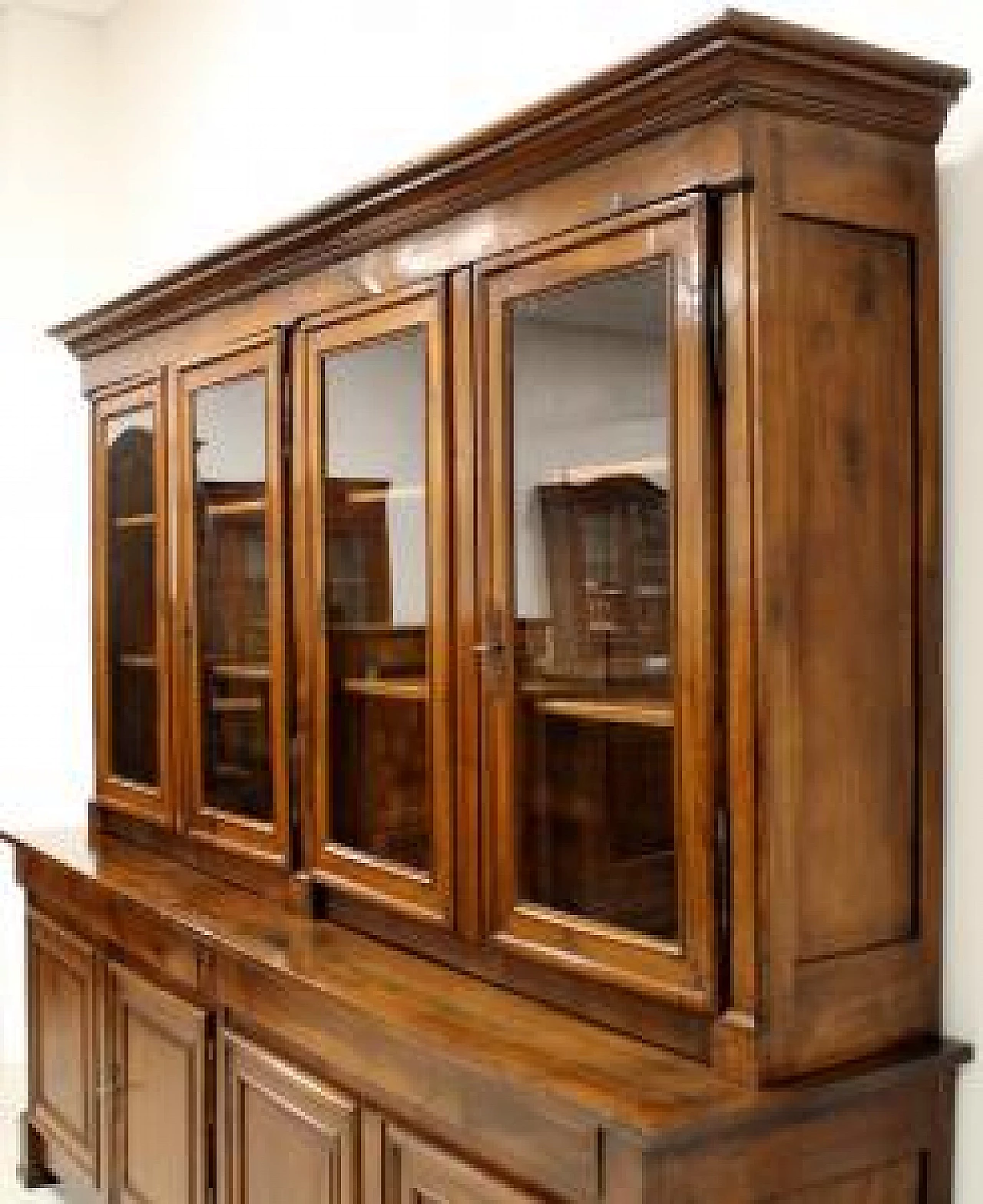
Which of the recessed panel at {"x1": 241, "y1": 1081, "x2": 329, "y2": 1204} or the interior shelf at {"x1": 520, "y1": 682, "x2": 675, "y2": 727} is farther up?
the interior shelf at {"x1": 520, "y1": 682, "x2": 675, "y2": 727}

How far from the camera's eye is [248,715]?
2.93 metres

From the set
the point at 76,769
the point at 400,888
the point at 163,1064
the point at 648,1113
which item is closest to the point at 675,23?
the point at 400,888

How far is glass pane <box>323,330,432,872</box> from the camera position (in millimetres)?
2377

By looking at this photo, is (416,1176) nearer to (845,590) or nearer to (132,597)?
(845,590)

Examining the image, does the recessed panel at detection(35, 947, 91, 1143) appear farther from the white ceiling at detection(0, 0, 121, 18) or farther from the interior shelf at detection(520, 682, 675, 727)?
the white ceiling at detection(0, 0, 121, 18)

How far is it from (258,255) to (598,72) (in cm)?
107

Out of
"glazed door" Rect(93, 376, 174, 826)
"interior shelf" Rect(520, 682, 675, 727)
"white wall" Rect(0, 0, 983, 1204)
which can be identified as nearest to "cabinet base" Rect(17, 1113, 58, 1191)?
"glazed door" Rect(93, 376, 174, 826)

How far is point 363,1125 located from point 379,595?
871mm

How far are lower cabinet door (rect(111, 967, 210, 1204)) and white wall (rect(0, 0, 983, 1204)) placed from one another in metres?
1.40

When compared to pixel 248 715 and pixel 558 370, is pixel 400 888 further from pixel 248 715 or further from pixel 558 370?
pixel 558 370

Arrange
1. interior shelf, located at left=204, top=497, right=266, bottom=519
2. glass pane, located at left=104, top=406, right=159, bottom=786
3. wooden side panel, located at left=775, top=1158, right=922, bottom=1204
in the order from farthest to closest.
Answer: glass pane, located at left=104, top=406, right=159, bottom=786 < interior shelf, located at left=204, top=497, right=266, bottom=519 < wooden side panel, located at left=775, top=1158, right=922, bottom=1204

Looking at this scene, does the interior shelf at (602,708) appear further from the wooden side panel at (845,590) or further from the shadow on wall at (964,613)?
the shadow on wall at (964,613)

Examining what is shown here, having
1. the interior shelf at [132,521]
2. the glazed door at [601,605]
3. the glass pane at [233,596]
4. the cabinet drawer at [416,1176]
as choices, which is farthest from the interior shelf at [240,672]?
the cabinet drawer at [416,1176]

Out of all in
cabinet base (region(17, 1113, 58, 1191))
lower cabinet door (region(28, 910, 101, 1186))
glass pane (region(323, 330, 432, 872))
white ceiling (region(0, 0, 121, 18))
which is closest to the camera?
glass pane (region(323, 330, 432, 872))
